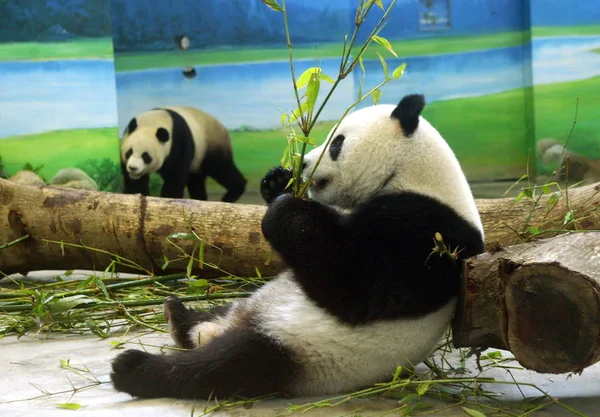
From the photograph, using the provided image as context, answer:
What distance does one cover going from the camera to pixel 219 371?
83.0 inches

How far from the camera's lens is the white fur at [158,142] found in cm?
698

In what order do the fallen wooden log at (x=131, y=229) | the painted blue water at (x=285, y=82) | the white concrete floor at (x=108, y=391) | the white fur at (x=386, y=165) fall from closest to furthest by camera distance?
1. the white concrete floor at (x=108, y=391)
2. the white fur at (x=386, y=165)
3. the fallen wooden log at (x=131, y=229)
4. the painted blue water at (x=285, y=82)

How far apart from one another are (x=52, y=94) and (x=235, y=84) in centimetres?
193

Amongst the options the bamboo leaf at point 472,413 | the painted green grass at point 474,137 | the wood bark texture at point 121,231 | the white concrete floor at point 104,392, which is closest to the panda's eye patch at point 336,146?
the white concrete floor at point 104,392

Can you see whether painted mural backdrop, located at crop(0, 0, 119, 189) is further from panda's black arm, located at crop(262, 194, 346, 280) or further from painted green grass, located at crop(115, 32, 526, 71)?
panda's black arm, located at crop(262, 194, 346, 280)

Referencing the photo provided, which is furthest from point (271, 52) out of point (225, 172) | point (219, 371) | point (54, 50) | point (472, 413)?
point (472, 413)

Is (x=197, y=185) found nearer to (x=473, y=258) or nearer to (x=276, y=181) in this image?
(x=276, y=181)

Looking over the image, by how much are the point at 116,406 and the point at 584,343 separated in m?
1.45

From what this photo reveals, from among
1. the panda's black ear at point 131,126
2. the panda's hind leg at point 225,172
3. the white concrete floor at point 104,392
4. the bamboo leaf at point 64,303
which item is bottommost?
the white concrete floor at point 104,392

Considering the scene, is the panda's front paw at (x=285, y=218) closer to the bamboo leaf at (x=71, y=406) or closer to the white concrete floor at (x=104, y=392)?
the white concrete floor at (x=104, y=392)

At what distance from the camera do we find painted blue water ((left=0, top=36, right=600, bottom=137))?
6.96 meters

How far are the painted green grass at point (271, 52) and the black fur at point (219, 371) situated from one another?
208 inches

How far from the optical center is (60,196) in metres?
4.25

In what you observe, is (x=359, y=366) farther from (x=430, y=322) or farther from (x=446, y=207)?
(x=446, y=207)
